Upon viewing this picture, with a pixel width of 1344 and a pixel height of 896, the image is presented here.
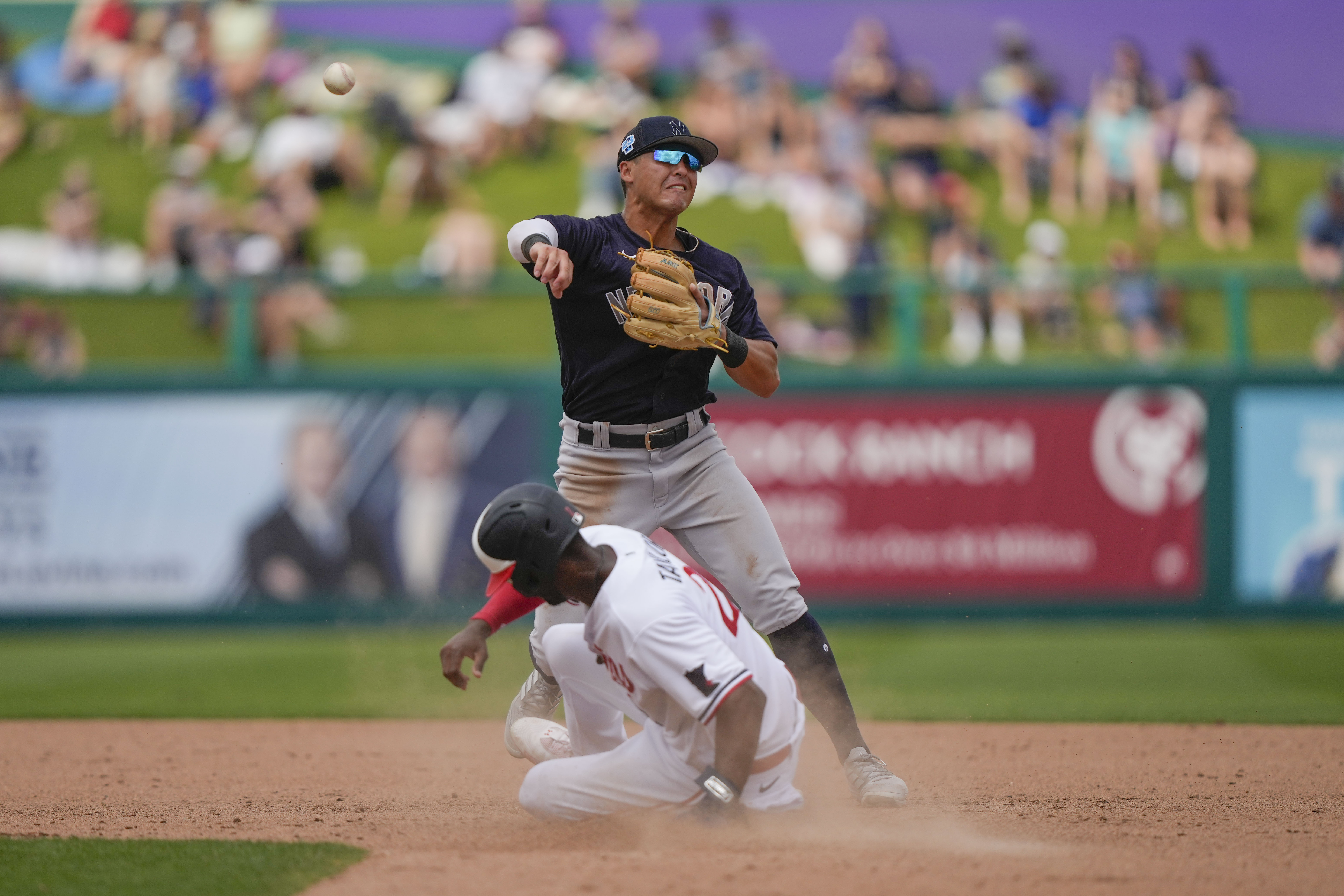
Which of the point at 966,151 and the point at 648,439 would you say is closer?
the point at 648,439

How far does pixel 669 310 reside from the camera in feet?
13.7

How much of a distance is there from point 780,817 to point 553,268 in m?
1.72

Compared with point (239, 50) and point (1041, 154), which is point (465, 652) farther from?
point (239, 50)

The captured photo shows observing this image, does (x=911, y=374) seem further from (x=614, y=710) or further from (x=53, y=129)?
(x=53, y=129)

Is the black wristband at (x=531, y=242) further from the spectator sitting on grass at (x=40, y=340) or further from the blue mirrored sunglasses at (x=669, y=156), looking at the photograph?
the spectator sitting on grass at (x=40, y=340)

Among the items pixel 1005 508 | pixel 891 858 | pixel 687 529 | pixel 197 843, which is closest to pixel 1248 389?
pixel 1005 508

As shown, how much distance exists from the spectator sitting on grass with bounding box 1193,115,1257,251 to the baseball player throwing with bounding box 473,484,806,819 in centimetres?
1113

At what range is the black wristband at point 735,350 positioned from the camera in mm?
4234

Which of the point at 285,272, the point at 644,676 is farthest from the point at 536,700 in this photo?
the point at 285,272

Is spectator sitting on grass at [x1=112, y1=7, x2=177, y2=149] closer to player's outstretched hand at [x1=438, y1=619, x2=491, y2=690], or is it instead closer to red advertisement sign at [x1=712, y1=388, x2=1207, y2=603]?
red advertisement sign at [x1=712, y1=388, x2=1207, y2=603]

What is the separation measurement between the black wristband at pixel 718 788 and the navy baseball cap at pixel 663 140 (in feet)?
6.03

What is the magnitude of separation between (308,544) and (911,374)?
429 centimetres

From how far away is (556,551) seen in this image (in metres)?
3.58

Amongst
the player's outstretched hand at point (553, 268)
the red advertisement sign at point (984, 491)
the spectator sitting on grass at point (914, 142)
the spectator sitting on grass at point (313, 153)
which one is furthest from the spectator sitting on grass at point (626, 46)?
the player's outstretched hand at point (553, 268)
